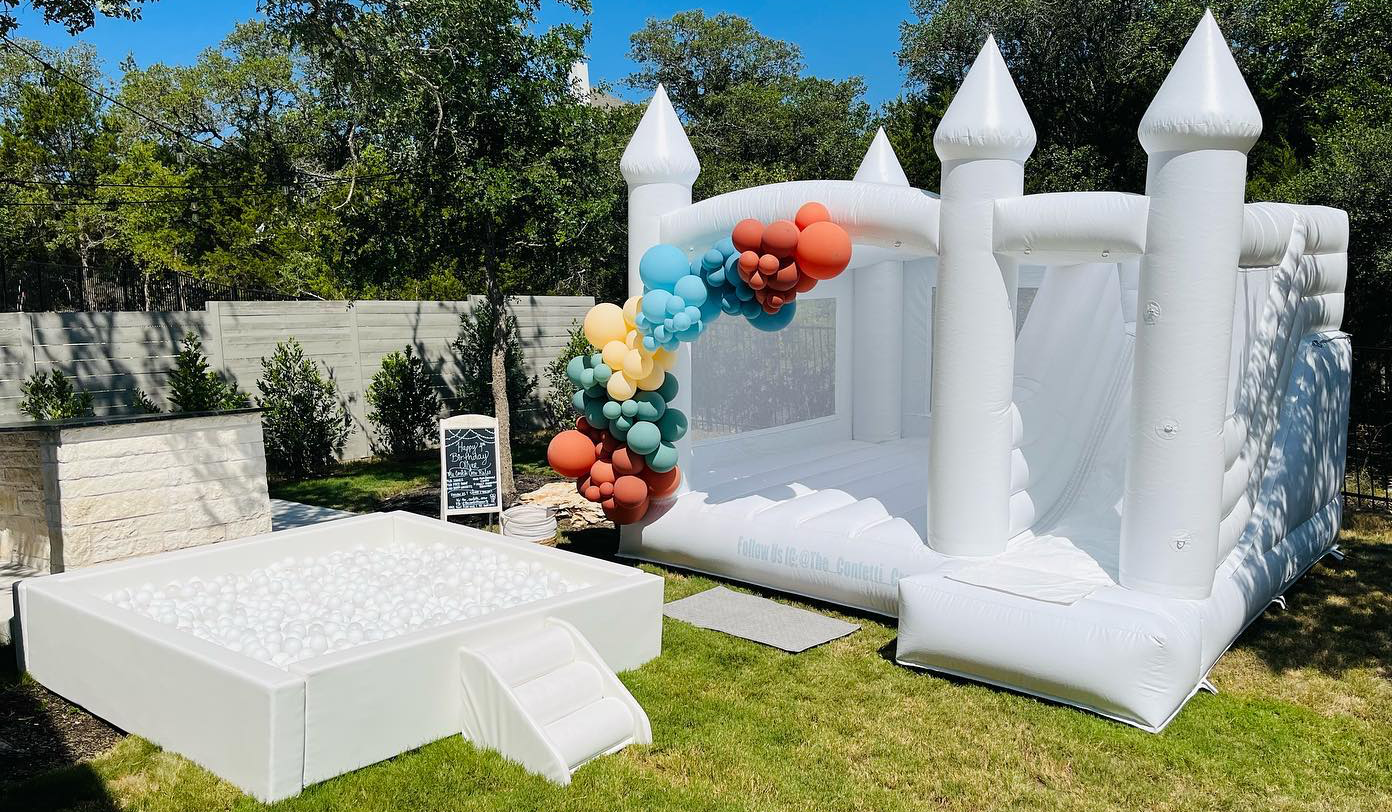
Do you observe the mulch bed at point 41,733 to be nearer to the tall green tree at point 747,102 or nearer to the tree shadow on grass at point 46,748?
the tree shadow on grass at point 46,748

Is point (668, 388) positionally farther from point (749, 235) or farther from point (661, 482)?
point (749, 235)

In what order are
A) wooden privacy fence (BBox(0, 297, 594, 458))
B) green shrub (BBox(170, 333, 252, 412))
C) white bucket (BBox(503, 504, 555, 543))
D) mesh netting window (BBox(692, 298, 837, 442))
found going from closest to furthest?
white bucket (BBox(503, 504, 555, 543)) < mesh netting window (BBox(692, 298, 837, 442)) < wooden privacy fence (BBox(0, 297, 594, 458)) < green shrub (BBox(170, 333, 252, 412))

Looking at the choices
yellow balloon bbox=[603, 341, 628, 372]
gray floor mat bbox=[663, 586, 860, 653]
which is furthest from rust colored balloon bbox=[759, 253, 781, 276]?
gray floor mat bbox=[663, 586, 860, 653]

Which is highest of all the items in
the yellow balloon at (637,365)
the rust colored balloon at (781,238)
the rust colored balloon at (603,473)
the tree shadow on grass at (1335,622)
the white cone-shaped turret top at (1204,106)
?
the white cone-shaped turret top at (1204,106)

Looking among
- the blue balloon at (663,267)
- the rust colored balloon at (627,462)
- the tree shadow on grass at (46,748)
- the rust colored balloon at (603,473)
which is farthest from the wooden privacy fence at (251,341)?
the blue balloon at (663,267)

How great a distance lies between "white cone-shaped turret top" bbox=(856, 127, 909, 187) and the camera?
23.9 ft

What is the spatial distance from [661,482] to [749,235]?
6.26ft

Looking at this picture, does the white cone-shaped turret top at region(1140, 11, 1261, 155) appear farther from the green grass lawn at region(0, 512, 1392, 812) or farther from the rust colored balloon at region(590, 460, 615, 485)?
the rust colored balloon at region(590, 460, 615, 485)

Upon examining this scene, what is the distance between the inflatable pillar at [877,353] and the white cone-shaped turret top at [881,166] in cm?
134

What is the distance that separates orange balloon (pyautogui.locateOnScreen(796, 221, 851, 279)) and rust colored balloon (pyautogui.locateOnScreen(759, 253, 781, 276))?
13 cm

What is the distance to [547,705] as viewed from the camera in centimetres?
372

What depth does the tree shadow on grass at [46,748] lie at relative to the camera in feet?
11.0

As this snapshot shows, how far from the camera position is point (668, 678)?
4551 millimetres

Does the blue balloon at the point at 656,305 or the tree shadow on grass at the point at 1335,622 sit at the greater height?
the blue balloon at the point at 656,305
